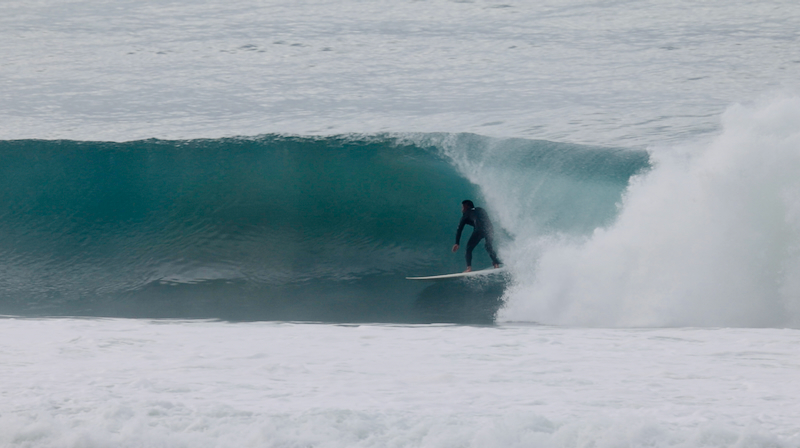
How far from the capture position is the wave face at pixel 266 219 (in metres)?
7.50

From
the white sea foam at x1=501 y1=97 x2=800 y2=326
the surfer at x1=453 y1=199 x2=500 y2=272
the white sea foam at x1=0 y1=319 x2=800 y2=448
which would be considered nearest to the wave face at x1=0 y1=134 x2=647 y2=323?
the surfer at x1=453 y1=199 x2=500 y2=272

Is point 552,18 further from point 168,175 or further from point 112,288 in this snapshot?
point 112,288

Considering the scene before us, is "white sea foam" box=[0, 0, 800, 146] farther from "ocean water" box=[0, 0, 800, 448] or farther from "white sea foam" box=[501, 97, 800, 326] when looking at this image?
"white sea foam" box=[501, 97, 800, 326]

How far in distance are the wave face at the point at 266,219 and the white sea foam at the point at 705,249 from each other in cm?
105

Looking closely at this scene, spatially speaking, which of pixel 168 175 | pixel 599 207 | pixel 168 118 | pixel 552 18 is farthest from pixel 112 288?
pixel 552 18

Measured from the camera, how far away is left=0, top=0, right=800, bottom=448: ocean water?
325 cm

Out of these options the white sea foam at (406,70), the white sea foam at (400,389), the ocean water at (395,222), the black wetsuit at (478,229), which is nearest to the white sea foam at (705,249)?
the ocean water at (395,222)

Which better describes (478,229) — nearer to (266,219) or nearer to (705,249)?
(705,249)

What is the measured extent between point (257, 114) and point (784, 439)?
28.4 ft

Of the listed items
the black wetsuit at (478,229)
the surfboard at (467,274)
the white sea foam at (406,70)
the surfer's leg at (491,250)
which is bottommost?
the surfboard at (467,274)

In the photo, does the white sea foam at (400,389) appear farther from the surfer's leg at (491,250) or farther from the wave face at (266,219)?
the surfer's leg at (491,250)

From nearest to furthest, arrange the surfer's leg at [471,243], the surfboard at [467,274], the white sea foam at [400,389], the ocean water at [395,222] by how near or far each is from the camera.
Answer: the white sea foam at [400,389], the ocean water at [395,222], the surfboard at [467,274], the surfer's leg at [471,243]

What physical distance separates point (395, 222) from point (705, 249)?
3.96 meters

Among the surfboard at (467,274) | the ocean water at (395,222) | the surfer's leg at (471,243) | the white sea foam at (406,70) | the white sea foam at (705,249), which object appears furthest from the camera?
the white sea foam at (406,70)
